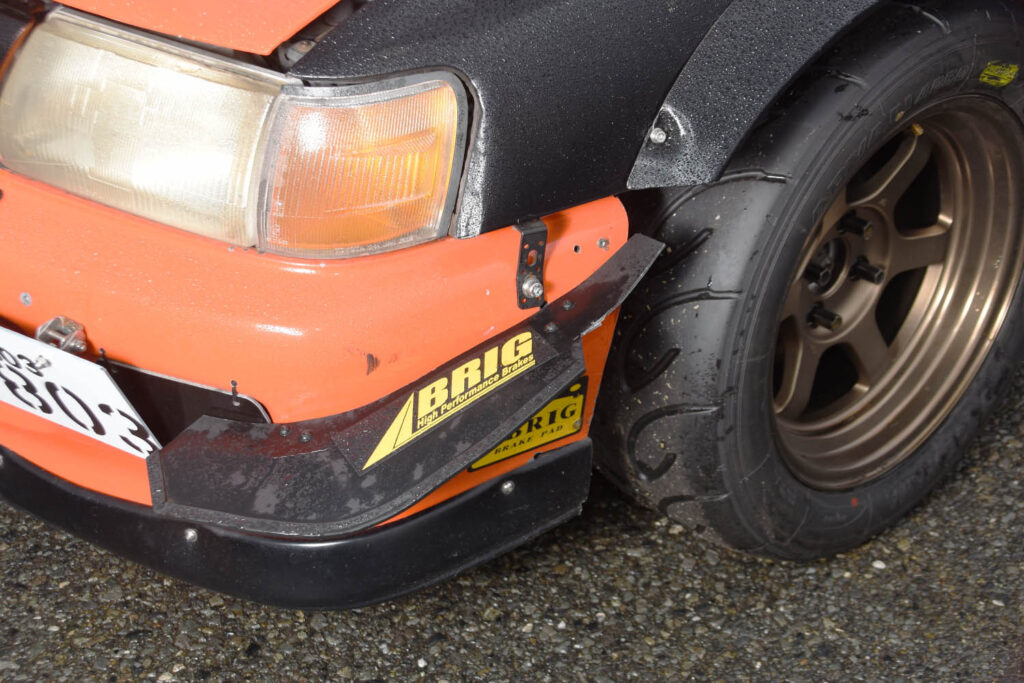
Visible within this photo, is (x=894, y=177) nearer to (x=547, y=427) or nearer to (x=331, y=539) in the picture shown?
(x=547, y=427)

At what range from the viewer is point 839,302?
94.5 inches

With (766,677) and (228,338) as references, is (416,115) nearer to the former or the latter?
(228,338)

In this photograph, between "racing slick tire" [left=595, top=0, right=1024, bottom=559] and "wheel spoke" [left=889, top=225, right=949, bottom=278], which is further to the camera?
"wheel spoke" [left=889, top=225, right=949, bottom=278]

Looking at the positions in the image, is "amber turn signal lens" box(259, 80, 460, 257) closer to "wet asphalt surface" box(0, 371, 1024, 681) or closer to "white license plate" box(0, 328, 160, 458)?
"white license plate" box(0, 328, 160, 458)

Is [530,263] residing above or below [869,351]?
above

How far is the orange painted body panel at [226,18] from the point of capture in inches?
58.2

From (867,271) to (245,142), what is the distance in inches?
A: 54.5

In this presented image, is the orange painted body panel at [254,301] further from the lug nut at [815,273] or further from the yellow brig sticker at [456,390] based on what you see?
the lug nut at [815,273]

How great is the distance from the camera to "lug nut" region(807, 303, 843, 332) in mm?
2312

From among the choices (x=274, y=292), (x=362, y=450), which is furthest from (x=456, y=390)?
(x=274, y=292)

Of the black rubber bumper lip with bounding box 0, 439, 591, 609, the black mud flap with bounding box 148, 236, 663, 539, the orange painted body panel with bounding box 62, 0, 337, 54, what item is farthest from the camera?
the black rubber bumper lip with bounding box 0, 439, 591, 609

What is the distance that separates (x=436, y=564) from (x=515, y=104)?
743mm

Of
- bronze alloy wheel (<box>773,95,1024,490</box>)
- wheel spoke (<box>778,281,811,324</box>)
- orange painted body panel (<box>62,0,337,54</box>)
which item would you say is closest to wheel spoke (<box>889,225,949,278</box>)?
bronze alloy wheel (<box>773,95,1024,490</box>)

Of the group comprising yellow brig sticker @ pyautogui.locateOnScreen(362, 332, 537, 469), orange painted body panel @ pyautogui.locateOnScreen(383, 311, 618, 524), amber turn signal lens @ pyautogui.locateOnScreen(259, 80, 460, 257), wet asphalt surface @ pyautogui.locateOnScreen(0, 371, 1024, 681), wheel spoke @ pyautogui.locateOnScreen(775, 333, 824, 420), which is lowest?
wet asphalt surface @ pyautogui.locateOnScreen(0, 371, 1024, 681)
